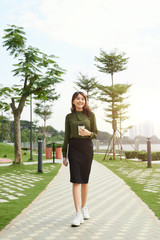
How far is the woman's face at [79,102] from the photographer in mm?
4395

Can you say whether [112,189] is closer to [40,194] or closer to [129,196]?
[129,196]

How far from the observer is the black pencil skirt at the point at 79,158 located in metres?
4.23

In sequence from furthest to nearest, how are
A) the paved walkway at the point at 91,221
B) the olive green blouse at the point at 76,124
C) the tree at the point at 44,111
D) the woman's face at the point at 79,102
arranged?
the tree at the point at 44,111 < the woman's face at the point at 79,102 < the olive green blouse at the point at 76,124 < the paved walkway at the point at 91,221

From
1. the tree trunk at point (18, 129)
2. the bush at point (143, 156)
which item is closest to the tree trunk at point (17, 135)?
the tree trunk at point (18, 129)

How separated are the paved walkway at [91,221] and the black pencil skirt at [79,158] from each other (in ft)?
2.21

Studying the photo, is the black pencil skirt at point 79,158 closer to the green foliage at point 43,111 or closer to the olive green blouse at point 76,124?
the olive green blouse at point 76,124

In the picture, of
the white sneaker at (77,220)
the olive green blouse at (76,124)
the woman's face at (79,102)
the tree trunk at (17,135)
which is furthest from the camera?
the tree trunk at (17,135)

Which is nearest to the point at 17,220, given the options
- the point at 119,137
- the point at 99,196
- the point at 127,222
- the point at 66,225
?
the point at 66,225

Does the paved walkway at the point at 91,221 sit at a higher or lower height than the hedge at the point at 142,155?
lower

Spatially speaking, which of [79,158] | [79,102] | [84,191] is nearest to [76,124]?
[79,102]

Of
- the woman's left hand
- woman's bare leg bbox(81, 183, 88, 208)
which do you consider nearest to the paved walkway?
woman's bare leg bbox(81, 183, 88, 208)

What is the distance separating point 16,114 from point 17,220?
10.6m

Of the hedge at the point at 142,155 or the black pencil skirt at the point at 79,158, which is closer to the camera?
the black pencil skirt at the point at 79,158

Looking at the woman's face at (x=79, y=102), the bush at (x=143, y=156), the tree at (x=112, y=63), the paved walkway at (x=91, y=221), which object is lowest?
the paved walkway at (x=91, y=221)
